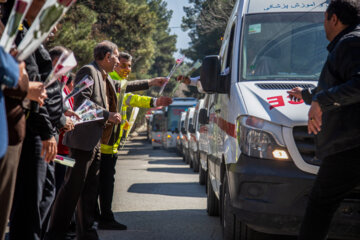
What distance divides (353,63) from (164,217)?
180 inches

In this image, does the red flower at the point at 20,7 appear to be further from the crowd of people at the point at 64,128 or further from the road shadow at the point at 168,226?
the road shadow at the point at 168,226

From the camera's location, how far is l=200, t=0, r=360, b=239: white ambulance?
15.5ft

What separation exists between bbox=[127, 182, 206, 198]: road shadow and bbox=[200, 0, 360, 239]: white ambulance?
4161mm

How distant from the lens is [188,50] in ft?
167

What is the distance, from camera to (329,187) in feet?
12.4

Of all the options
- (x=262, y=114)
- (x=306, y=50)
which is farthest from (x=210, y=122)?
(x=262, y=114)

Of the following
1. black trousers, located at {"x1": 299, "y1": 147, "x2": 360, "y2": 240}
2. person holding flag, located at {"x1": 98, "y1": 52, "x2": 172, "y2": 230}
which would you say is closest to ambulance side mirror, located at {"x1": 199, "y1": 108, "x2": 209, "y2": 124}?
person holding flag, located at {"x1": 98, "y1": 52, "x2": 172, "y2": 230}

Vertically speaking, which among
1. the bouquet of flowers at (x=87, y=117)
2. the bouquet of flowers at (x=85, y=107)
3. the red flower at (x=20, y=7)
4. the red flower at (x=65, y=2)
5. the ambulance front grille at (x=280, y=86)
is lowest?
the bouquet of flowers at (x=87, y=117)

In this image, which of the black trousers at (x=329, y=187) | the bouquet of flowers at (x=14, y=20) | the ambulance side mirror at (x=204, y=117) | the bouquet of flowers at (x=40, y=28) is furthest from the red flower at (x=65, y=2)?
the ambulance side mirror at (x=204, y=117)

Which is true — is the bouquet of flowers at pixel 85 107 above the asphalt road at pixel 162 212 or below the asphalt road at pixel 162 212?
above

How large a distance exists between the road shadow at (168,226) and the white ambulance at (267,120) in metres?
0.57

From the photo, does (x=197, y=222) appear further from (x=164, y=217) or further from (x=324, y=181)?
(x=324, y=181)

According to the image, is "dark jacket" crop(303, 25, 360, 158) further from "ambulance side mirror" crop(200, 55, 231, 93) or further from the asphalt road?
the asphalt road

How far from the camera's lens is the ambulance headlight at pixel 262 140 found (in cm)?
486
